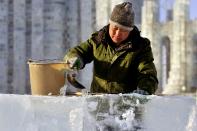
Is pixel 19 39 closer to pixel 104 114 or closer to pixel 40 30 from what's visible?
pixel 40 30

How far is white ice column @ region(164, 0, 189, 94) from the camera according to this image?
34.5 metres

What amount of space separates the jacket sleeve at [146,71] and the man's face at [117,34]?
142mm

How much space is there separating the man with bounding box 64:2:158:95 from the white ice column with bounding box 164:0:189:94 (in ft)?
97.2

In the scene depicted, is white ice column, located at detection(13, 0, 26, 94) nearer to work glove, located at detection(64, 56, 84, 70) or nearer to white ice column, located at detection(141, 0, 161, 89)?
white ice column, located at detection(141, 0, 161, 89)


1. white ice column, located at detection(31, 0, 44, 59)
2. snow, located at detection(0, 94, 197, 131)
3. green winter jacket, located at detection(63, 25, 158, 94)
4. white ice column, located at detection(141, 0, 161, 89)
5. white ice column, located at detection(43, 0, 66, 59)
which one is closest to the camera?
snow, located at detection(0, 94, 197, 131)

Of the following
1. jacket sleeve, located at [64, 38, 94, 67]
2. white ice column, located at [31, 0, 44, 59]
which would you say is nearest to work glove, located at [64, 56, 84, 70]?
jacket sleeve, located at [64, 38, 94, 67]

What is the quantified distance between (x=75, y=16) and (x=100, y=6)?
1.51m

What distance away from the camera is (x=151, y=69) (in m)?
4.48

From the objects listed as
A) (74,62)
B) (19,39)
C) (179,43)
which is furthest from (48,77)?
(179,43)

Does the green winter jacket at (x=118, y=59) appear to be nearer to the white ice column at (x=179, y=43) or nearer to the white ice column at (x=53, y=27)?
the white ice column at (x=53, y=27)

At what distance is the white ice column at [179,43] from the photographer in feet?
113

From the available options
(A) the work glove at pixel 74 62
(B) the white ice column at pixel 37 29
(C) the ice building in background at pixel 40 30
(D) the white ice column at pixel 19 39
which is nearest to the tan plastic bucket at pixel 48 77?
(A) the work glove at pixel 74 62

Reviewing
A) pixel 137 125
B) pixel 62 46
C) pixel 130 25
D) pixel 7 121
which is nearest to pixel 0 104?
pixel 7 121

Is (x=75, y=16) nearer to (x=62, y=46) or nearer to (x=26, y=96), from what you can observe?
(x=62, y=46)
